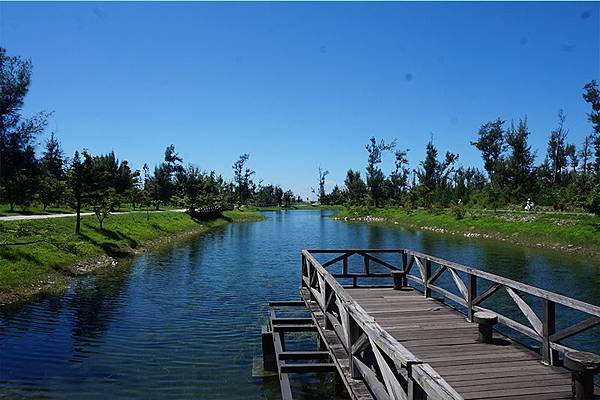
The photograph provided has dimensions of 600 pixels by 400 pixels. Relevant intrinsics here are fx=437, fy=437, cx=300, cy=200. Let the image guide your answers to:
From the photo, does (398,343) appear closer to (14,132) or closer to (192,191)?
(14,132)

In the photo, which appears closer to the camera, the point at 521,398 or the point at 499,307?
the point at 521,398

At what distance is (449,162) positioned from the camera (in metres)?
85.9

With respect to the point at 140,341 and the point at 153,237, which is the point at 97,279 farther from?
the point at 153,237

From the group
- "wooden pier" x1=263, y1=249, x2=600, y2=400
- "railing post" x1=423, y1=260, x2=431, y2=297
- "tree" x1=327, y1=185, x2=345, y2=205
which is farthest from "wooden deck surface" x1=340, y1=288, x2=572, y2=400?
"tree" x1=327, y1=185, x2=345, y2=205

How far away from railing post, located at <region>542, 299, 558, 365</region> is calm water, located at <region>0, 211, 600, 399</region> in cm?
511

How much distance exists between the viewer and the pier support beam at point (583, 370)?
6113mm

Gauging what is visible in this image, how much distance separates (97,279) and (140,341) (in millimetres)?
10393

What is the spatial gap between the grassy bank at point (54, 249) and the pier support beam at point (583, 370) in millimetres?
19096

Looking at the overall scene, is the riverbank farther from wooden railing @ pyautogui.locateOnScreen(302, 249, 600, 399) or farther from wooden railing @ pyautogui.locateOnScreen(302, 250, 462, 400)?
wooden railing @ pyautogui.locateOnScreen(302, 250, 462, 400)

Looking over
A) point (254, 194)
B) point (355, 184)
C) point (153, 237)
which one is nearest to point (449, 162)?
point (355, 184)

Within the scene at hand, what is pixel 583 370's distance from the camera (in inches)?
243

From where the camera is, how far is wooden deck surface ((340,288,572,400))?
684cm

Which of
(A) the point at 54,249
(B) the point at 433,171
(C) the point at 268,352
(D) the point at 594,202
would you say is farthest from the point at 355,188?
(C) the point at 268,352

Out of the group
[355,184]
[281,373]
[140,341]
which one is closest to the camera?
[281,373]
